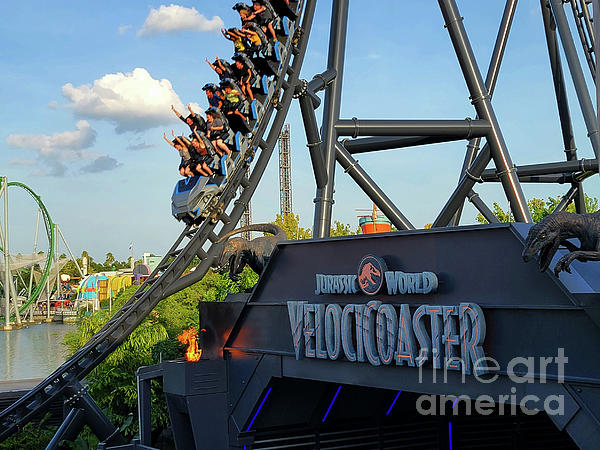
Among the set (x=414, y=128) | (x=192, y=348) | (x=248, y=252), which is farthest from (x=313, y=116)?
(x=192, y=348)

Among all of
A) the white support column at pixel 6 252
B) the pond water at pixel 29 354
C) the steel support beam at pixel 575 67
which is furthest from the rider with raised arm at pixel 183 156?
the white support column at pixel 6 252

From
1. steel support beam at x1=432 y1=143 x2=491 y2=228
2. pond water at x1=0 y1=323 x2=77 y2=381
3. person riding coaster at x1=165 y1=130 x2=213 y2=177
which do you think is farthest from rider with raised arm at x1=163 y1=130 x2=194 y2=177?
pond water at x1=0 y1=323 x2=77 y2=381

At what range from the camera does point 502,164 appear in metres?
18.4

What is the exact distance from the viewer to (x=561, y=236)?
9.22 meters

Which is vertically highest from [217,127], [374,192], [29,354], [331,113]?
[217,127]

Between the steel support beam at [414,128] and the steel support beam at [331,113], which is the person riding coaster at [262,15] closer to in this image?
the steel support beam at [331,113]

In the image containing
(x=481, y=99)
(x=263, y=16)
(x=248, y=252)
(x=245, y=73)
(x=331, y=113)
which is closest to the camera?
(x=248, y=252)

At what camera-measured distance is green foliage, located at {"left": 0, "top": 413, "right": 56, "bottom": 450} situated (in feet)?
65.1

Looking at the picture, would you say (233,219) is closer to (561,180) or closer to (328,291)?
(328,291)

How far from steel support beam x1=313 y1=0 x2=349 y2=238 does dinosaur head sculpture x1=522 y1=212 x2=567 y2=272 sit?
8719mm

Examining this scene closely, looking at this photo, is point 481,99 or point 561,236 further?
point 481,99

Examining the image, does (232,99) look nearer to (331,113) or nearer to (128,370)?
(331,113)

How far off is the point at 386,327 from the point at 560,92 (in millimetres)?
17095

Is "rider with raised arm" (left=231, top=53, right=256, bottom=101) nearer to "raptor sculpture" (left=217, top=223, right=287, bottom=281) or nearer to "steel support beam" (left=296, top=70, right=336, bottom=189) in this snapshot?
"steel support beam" (left=296, top=70, right=336, bottom=189)
